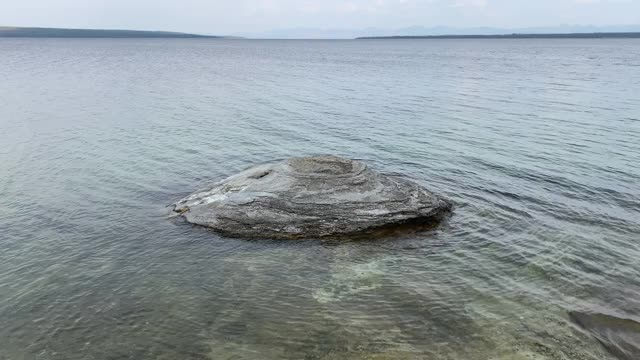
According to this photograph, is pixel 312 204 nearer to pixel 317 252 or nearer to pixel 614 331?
pixel 317 252

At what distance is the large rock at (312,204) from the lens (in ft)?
Answer: 72.3

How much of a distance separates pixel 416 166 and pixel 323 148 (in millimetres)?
8143

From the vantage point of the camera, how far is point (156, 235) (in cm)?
2214

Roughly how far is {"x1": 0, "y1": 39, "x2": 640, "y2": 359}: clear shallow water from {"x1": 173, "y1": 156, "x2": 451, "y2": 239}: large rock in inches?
37.1

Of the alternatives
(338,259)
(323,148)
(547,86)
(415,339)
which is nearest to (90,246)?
(338,259)

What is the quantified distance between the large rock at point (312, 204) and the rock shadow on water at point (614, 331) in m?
8.50

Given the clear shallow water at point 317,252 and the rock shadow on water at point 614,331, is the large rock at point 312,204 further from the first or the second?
the rock shadow on water at point 614,331

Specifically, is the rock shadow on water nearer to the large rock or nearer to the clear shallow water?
the clear shallow water

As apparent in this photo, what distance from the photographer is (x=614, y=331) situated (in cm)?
1509

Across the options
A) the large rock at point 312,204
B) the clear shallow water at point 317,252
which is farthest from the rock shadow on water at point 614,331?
the large rock at point 312,204

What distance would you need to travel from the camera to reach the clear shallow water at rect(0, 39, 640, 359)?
1488cm

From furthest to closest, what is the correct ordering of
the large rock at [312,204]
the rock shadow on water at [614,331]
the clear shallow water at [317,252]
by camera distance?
the large rock at [312,204], the clear shallow water at [317,252], the rock shadow on water at [614,331]

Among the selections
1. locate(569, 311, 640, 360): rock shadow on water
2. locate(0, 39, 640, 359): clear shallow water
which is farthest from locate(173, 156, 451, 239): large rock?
locate(569, 311, 640, 360): rock shadow on water

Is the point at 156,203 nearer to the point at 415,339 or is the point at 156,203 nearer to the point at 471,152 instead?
the point at 415,339
